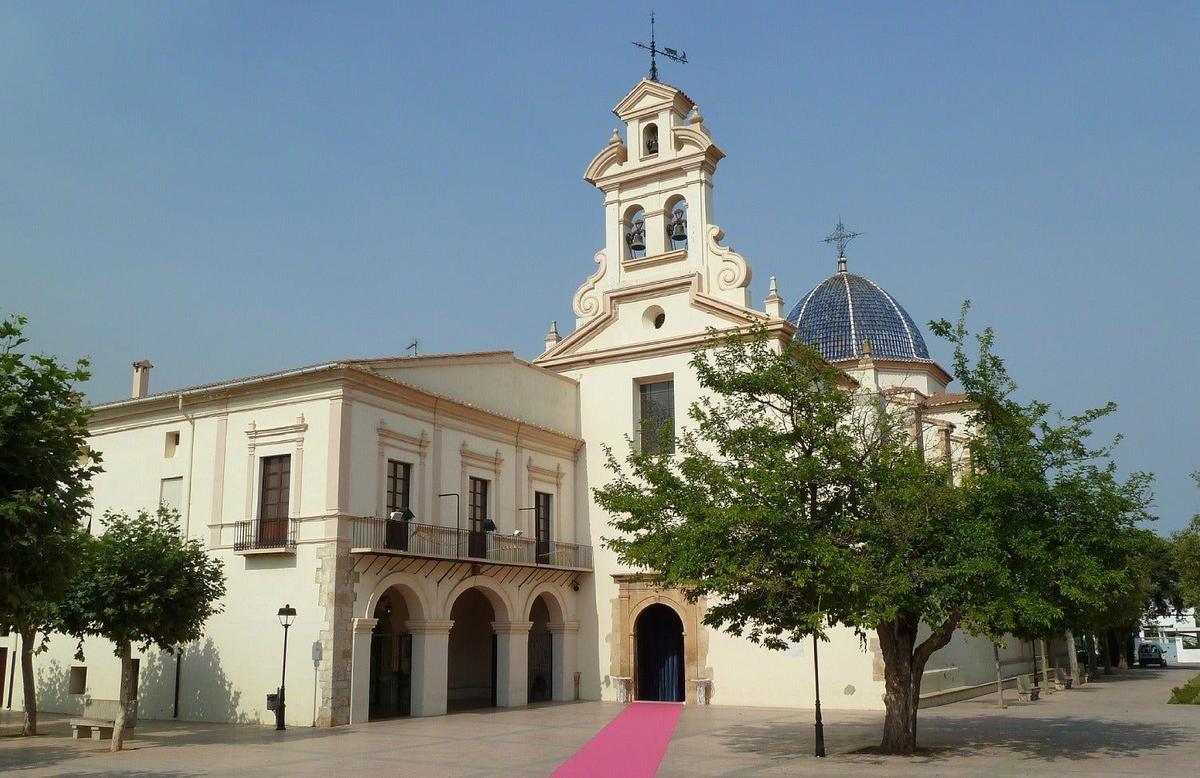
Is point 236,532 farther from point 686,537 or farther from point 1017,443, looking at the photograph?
point 1017,443

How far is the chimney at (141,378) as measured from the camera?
101 feet

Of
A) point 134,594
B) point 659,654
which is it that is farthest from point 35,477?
point 659,654

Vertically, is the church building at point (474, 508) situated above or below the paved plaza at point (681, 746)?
above

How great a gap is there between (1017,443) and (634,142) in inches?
772

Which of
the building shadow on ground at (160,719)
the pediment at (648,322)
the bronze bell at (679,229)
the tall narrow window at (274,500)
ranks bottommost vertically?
the building shadow on ground at (160,719)

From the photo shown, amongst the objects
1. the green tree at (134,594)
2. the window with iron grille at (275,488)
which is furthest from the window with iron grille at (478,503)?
the green tree at (134,594)

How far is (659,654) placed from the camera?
104 feet

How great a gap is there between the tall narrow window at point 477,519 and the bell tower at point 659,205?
7.34 m

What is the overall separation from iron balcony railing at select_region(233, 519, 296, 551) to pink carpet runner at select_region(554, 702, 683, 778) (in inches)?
325

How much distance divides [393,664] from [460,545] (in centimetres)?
382

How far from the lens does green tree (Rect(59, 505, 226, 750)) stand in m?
20.6

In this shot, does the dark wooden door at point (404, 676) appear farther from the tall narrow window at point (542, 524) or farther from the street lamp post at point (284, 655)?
the tall narrow window at point (542, 524)

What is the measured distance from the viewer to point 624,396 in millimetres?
32500

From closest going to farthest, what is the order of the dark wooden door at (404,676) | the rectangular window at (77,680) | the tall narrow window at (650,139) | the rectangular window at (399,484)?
the rectangular window at (399,484) < the dark wooden door at (404,676) < the rectangular window at (77,680) < the tall narrow window at (650,139)
